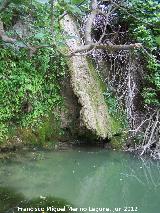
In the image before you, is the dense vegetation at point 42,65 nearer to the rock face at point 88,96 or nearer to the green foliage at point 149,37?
the green foliage at point 149,37

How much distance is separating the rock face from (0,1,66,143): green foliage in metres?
0.19

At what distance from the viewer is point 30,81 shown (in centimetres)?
458

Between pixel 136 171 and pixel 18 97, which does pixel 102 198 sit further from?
pixel 18 97

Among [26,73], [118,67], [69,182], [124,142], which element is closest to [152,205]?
[69,182]

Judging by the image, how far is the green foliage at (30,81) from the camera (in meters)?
4.39

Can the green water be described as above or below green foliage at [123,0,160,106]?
below

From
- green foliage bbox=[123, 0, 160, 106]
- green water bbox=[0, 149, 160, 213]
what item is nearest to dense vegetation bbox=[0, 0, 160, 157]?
green foliage bbox=[123, 0, 160, 106]

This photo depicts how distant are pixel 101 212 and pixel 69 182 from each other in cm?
61

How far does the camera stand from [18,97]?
4.44m

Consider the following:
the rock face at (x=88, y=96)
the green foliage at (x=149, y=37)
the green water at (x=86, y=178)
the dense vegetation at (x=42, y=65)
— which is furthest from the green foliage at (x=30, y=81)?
the green foliage at (x=149, y=37)

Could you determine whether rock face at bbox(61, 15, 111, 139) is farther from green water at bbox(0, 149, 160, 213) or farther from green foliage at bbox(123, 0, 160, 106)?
green foliage at bbox(123, 0, 160, 106)

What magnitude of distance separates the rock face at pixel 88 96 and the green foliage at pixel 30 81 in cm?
19

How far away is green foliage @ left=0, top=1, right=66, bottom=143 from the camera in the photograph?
4391 millimetres

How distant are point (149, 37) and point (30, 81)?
1.73m
